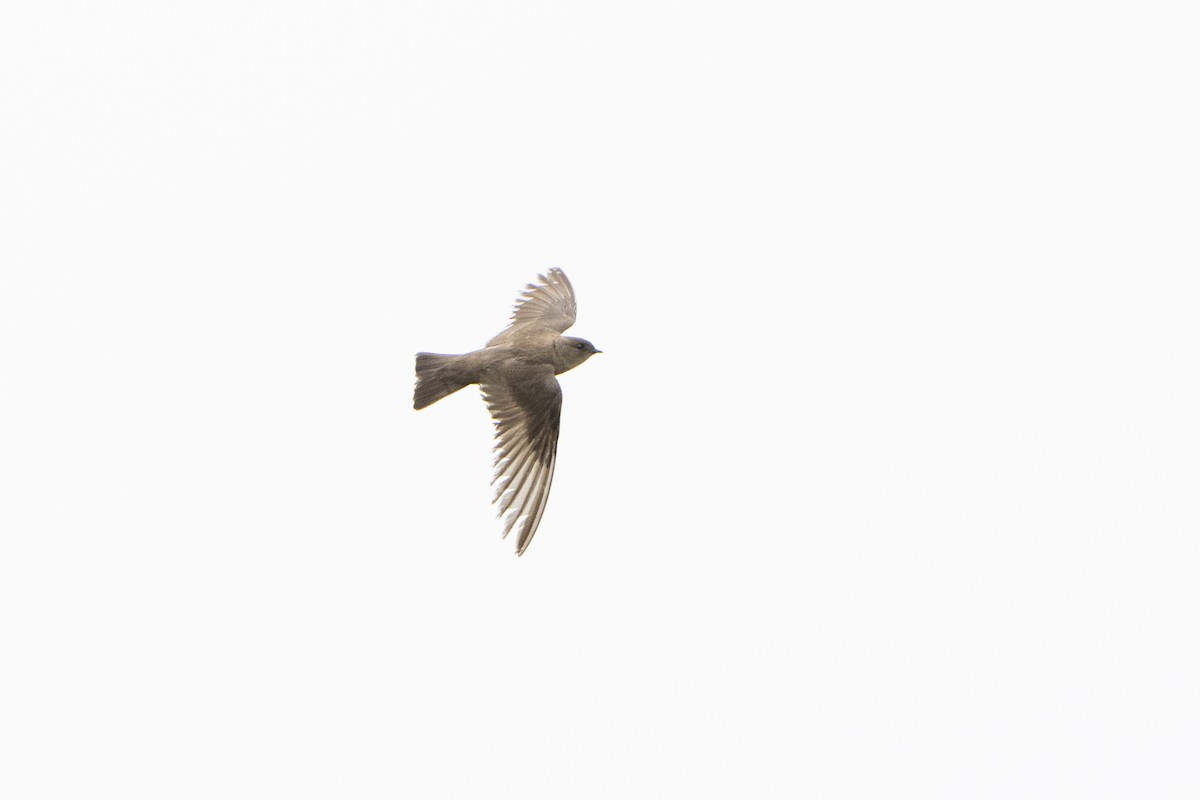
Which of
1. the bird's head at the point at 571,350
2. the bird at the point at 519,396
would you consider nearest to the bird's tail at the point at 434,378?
the bird at the point at 519,396

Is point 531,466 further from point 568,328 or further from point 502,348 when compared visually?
point 568,328

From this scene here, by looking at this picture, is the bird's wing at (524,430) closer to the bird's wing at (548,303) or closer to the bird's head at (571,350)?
the bird's head at (571,350)

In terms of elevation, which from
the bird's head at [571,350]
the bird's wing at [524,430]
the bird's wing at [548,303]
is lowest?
the bird's wing at [524,430]

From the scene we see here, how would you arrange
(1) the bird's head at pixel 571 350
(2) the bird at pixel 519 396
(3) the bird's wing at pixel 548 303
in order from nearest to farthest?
(2) the bird at pixel 519 396 < (1) the bird's head at pixel 571 350 < (3) the bird's wing at pixel 548 303

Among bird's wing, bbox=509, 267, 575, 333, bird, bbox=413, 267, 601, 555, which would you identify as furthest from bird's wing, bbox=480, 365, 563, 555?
bird's wing, bbox=509, 267, 575, 333

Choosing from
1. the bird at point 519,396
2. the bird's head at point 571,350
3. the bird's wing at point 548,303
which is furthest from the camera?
the bird's wing at point 548,303

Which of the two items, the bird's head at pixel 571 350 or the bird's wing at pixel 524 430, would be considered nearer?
the bird's wing at pixel 524 430

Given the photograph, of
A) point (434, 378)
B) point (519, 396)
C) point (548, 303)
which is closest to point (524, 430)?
point (519, 396)

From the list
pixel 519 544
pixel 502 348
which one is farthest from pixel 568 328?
pixel 519 544

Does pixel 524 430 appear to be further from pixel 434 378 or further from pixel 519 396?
pixel 434 378

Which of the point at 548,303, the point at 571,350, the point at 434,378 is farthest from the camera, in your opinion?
the point at 548,303
